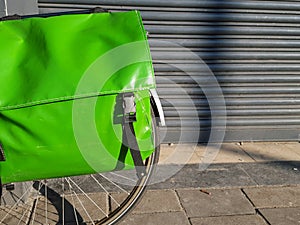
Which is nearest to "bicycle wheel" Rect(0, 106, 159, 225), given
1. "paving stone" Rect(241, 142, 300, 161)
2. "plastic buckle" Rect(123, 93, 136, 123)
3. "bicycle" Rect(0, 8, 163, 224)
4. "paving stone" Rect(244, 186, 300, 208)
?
"bicycle" Rect(0, 8, 163, 224)

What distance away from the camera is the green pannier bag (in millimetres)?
1688

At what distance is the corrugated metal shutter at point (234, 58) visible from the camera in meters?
3.56

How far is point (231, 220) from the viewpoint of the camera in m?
2.61

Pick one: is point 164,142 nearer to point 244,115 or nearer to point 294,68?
point 244,115

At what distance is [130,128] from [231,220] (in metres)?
1.24

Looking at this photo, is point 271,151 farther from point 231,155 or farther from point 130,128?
point 130,128

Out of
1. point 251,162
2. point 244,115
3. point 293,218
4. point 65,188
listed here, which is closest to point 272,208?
point 293,218

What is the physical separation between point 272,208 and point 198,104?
4.68ft

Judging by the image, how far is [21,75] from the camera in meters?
1.72

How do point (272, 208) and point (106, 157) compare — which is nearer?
point (106, 157)

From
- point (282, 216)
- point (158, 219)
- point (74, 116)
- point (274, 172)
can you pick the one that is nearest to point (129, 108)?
point (74, 116)

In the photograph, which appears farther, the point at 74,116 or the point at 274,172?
the point at 274,172

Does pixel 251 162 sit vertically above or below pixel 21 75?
below

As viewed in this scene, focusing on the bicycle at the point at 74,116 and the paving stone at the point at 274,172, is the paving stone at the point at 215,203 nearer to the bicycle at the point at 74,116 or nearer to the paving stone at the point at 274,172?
the paving stone at the point at 274,172
